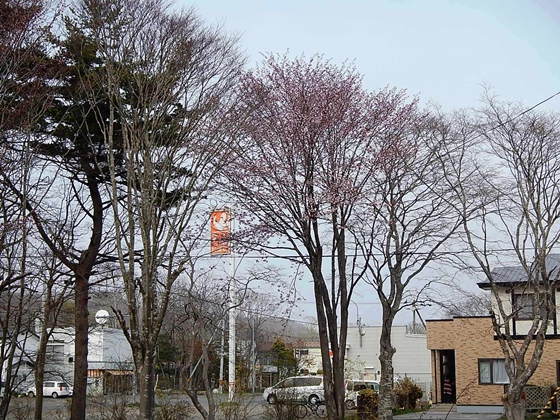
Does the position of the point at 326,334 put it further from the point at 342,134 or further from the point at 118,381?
the point at 118,381

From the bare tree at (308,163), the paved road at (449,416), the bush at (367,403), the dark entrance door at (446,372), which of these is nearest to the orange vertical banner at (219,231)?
the bare tree at (308,163)

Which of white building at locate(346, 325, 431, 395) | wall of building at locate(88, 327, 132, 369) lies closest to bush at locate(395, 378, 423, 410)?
wall of building at locate(88, 327, 132, 369)

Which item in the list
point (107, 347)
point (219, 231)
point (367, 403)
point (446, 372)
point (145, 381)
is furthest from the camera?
point (107, 347)

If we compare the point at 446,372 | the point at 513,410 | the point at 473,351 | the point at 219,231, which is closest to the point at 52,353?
the point at 219,231

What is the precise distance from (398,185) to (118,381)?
8963mm

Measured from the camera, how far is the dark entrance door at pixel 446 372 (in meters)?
31.0

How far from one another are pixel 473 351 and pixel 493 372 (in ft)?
3.54

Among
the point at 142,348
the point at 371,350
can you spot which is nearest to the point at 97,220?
the point at 142,348

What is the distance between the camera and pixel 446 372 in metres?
31.3

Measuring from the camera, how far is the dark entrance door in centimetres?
3095

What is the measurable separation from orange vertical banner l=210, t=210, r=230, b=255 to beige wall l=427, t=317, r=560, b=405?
46.3ft

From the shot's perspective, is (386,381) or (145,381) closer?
(145,381)

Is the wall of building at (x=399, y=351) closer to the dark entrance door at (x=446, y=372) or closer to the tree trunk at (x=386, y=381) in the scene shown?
the dark entrance door at (x=446, y=372)

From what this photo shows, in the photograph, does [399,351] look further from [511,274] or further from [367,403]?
[367,403]
